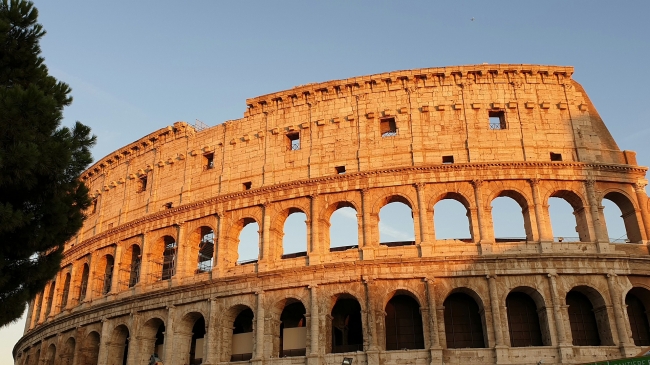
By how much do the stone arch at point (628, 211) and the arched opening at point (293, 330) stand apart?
1377 centimetres

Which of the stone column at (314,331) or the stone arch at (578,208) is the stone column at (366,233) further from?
the stone arch at (578,208)

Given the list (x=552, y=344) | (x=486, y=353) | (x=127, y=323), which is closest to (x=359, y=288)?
(x=486, y=353)

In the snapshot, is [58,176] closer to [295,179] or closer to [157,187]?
[295,179]

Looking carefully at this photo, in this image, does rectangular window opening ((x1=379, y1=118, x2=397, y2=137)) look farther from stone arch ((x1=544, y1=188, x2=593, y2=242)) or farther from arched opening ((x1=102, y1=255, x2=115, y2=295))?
arched opening ((x1=102, y1=255, x2=115, y2=295))

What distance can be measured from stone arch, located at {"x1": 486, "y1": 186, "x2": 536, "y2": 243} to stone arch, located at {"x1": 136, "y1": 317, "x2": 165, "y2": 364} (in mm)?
16531

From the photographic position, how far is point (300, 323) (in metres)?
26.8

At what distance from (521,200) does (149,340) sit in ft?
61.1

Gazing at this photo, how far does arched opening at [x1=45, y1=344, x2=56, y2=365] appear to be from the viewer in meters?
32.8

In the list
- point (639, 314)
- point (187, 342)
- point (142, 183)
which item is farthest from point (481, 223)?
point (142, 183)

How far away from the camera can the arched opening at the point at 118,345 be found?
2898cm

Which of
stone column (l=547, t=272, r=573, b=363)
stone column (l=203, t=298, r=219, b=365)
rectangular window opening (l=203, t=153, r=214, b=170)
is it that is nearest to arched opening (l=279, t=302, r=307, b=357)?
stone column (l=203, t=298, r=219, b=365)

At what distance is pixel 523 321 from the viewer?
23.9m

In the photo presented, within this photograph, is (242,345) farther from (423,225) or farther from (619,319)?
(619,319)

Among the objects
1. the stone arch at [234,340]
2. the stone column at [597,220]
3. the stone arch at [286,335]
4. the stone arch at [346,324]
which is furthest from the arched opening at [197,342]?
the stone column at [597,220]
